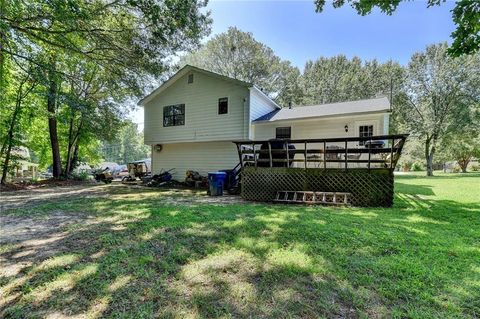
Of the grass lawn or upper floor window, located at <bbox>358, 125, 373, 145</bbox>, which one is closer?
the grass lawn

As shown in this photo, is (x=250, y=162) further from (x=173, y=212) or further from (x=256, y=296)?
(x=256, y=296)

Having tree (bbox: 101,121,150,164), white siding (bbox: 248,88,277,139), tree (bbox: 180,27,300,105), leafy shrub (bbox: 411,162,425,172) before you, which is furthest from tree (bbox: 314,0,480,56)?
tree (bbox: 101,121,150,164)

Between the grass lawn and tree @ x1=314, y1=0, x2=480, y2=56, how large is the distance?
373 cm

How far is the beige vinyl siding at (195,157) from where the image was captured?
12.8 m

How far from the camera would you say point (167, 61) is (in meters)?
10.7

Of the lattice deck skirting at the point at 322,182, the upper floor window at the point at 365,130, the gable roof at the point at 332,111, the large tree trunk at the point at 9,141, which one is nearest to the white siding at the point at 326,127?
the upper floor window at the point at 365,130

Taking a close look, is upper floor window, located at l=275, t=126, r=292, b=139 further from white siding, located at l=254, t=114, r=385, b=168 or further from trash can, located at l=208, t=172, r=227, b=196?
trash can, located at l=208, t=172, r=227, b=196

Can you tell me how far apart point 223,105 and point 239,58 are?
1639 centimetres

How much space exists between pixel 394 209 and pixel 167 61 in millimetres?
10269

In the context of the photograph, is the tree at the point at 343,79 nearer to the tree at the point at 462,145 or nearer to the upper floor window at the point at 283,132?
the tree at the point at 462,145

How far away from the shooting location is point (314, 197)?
7312mm

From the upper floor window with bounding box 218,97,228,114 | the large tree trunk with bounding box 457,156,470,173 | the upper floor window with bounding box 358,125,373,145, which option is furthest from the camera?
the large tree trunk with bounding box 457,156,470,173

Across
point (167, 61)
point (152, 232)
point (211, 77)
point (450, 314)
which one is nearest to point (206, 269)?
point (152, 232)

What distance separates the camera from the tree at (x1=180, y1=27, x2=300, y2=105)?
Answer: 26.0 meters
